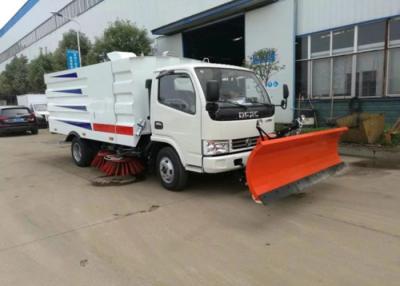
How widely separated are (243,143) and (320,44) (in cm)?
878

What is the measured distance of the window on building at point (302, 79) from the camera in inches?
528

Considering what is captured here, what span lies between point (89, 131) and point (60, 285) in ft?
17.8

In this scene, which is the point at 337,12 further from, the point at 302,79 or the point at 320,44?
the point at 302,79

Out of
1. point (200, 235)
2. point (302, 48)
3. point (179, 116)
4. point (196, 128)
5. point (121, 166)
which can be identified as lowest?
point (200, 235)

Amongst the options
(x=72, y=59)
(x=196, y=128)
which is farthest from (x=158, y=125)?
(x=72, y=59)

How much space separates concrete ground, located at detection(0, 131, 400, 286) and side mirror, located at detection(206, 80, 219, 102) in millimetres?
1718

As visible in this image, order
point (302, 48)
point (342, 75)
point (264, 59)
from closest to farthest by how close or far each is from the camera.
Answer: point (342, 75) < point (264, 59) < point (302, 48)

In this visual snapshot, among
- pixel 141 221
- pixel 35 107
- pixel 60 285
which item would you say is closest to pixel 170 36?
pixel 35 107

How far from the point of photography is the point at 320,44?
41.8 feet

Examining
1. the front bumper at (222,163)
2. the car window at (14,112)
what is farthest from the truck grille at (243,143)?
the car window at (14,112)

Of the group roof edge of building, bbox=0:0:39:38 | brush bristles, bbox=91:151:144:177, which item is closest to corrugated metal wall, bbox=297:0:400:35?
brush bristles, bbox=91:151:144:177

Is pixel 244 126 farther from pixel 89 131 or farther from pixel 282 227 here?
pixel 89 131

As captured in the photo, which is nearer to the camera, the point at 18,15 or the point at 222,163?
the point at 222,163

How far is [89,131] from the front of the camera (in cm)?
823
